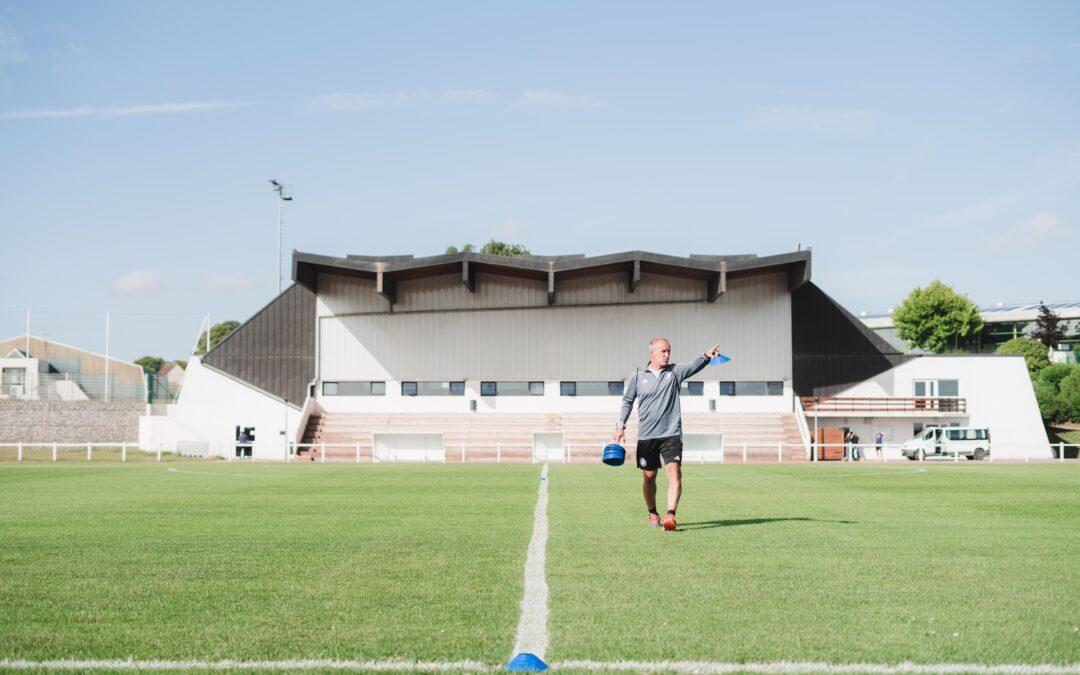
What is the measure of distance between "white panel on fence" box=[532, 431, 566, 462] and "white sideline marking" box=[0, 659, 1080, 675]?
39.3 metres

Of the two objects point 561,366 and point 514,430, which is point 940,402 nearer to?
point 561,366

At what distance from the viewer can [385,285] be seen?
4650 cm

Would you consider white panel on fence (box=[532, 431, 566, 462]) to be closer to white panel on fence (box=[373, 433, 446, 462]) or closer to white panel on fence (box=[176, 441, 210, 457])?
white panel on fence (box=[373, 433, 446, 462])

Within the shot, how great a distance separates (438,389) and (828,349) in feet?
66.9

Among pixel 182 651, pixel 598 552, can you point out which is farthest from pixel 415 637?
pixel 598 552

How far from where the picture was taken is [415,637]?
4.73 metres

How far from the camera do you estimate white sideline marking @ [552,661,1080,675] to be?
13.5ft

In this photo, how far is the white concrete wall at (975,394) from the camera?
47.1 m

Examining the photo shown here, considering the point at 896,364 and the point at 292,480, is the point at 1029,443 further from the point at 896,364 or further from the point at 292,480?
the point at 292,480

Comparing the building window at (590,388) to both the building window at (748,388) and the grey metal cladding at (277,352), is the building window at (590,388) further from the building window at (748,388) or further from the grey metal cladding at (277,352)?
the grey metal cladding at (277,352)

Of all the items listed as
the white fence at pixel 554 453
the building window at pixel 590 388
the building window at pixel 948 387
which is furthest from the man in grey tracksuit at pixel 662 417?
the building window at pixel 948 387

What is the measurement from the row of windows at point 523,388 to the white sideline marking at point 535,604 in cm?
3802

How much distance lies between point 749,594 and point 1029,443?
149ft

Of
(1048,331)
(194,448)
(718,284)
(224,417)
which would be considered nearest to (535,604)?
(718,284)
